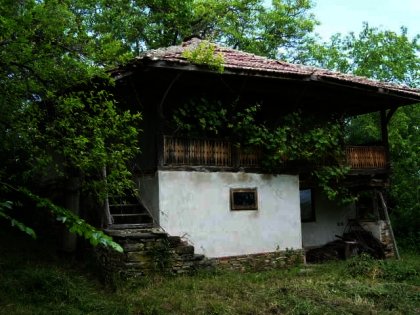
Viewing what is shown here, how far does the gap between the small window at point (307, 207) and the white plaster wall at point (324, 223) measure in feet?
0.40

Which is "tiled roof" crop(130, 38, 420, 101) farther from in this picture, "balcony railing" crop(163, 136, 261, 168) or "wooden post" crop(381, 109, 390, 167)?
"balcony railing" crop(163, 136, 261, 168)

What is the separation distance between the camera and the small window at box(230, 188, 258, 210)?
11922 mm

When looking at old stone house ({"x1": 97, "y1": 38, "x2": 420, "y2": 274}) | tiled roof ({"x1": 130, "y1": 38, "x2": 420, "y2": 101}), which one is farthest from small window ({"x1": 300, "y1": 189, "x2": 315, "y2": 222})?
tiled roof ({"x1": 130, "y1": 38, "x2": 420, "y2": 101})

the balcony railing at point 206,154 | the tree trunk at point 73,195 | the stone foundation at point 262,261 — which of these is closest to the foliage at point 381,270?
the stone foundation at point 262,261

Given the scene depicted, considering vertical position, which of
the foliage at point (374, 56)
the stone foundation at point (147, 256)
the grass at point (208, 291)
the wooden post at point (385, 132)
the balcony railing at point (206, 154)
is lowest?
the grass at point (208, 291)

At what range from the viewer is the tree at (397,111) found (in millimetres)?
18141

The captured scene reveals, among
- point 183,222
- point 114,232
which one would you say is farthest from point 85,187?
point 183,222

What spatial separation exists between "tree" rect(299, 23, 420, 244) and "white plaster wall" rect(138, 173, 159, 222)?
33.4 feet

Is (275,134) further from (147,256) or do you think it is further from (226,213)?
(147,256)

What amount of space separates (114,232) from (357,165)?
24.7ft

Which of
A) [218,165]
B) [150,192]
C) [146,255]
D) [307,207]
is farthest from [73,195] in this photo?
[307,207]

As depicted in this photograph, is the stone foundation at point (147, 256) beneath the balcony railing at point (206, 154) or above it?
beneath

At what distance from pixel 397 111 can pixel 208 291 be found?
14788 mm

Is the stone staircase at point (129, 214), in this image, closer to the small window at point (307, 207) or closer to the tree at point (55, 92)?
the tree at point (55, 92)
